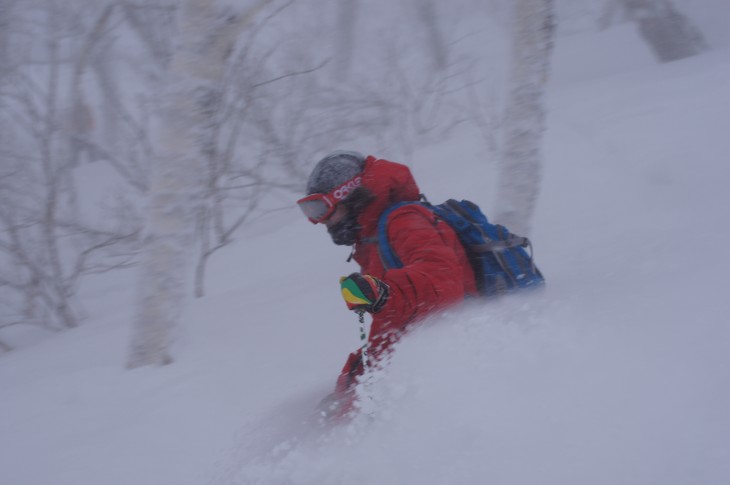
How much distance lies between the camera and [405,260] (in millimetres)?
2156

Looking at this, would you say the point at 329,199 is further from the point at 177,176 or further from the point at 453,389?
the point at 177,176

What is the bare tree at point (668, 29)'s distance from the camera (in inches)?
468

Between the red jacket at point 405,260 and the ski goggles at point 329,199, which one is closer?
the red jacket at point 405,260

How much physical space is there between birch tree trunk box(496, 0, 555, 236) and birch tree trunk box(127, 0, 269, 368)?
1925mm

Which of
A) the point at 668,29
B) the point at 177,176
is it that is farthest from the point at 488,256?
the point at 668,29

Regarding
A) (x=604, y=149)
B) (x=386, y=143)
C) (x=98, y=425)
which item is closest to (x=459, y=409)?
(x=98, y=425)

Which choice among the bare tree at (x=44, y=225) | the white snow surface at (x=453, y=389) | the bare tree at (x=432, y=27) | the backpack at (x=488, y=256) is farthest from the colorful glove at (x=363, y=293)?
the bare tree at (x=432, y=27)

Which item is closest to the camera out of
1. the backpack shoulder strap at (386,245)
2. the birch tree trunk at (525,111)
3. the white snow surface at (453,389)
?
the white snow surface at (453,389)

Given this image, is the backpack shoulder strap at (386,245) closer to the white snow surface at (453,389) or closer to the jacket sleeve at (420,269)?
the jacket sleeve at (420,269)

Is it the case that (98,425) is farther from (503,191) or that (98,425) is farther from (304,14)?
(304,14)

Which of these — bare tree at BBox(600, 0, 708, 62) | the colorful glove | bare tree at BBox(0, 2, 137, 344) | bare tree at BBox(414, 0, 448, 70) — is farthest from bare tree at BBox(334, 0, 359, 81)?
the colorful glove

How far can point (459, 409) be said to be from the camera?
206 centimetres

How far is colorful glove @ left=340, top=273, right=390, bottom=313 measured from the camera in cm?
191

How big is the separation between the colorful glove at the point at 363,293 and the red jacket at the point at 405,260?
0.24ft
